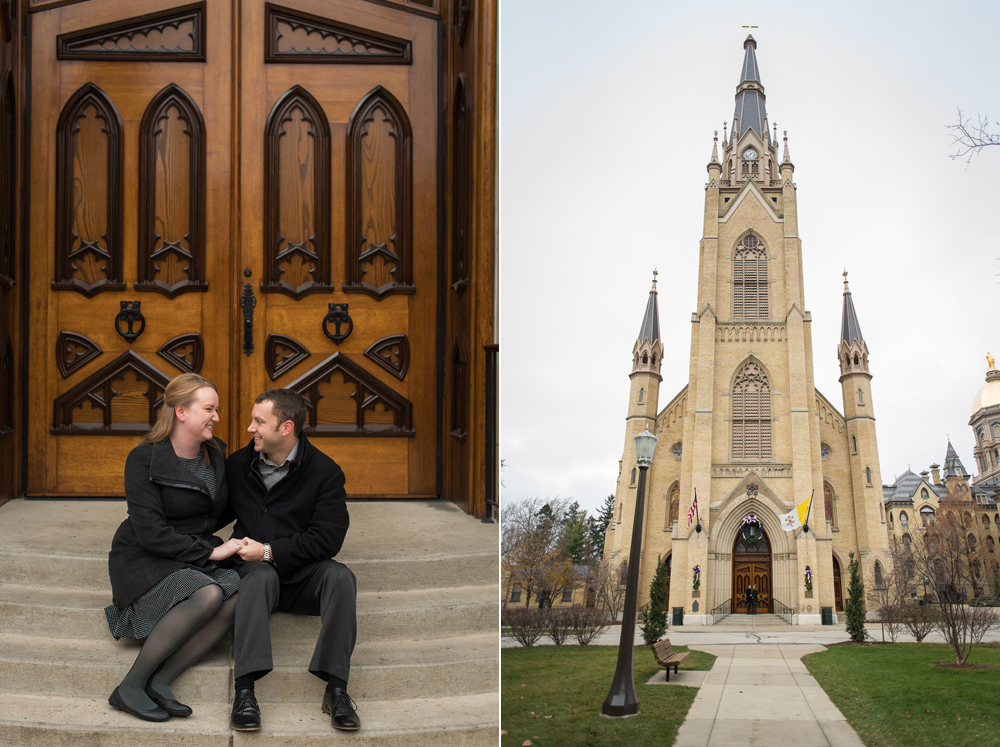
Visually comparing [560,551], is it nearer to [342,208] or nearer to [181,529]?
[181,529]

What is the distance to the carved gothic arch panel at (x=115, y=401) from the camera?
4668mm

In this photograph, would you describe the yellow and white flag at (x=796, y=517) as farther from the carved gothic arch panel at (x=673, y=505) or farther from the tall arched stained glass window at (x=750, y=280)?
the tall arched stained glass window at (x=750, y=280)

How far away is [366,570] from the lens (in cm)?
370

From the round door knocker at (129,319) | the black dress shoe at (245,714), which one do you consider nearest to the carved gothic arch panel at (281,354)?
the round door knocker at (129,319)

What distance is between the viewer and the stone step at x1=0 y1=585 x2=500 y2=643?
11.0 feet

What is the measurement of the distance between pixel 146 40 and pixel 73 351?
5.63 feet

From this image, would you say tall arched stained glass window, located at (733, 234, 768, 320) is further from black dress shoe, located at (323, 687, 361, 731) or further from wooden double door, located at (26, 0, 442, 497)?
wooden double door, located at (26, 0, 442, 497)

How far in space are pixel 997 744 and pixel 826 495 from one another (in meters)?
0.98

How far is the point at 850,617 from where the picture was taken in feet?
9.84

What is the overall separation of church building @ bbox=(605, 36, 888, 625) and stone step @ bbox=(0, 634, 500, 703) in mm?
739

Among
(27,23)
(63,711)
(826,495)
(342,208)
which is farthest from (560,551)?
(27,23)

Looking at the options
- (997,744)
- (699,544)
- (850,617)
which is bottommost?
(997,744)

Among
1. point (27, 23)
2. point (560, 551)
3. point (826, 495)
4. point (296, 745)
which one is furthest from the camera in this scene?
point (27, 23)

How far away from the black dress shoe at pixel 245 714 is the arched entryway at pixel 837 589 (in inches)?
76.6
